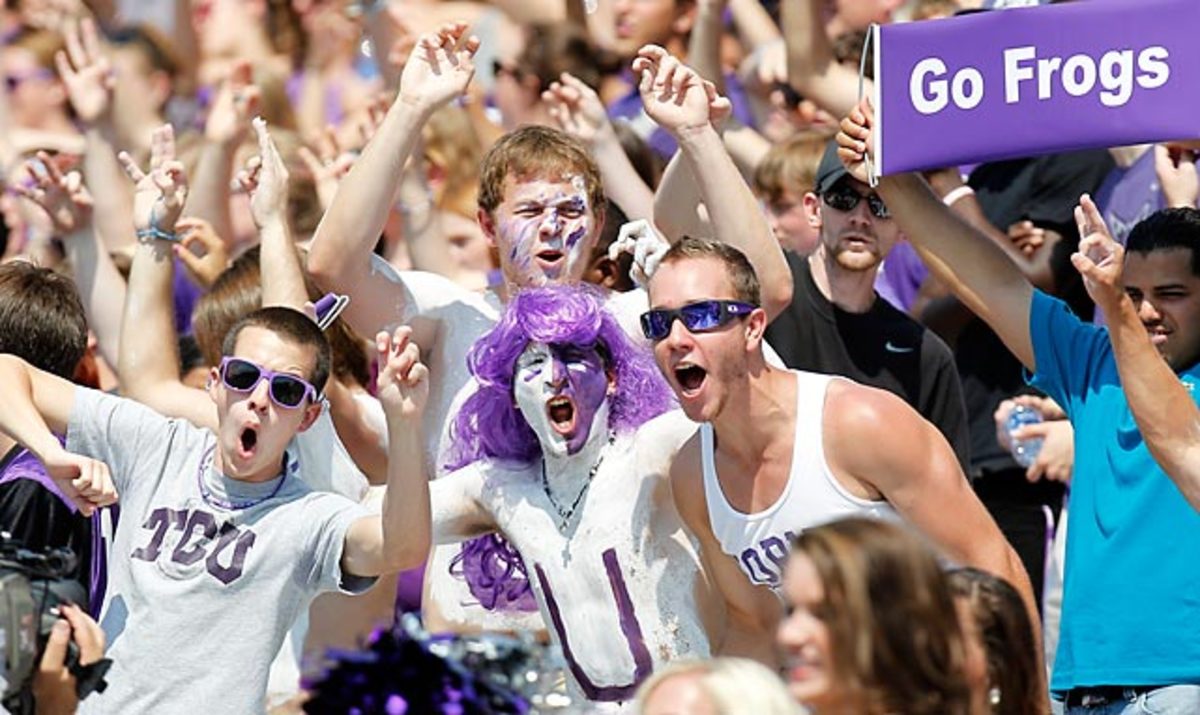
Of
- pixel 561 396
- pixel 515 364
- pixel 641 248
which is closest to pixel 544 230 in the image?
pixel 641 248

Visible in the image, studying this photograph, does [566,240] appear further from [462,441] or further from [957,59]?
[957,59]

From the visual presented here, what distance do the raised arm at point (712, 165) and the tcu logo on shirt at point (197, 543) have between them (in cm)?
134

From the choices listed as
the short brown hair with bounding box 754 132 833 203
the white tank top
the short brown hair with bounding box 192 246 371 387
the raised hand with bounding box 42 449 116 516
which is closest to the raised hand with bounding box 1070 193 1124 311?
the white tank top

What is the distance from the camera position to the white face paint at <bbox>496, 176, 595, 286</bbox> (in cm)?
616

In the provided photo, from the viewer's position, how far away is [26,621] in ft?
14.6

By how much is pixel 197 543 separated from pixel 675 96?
60.9 inches

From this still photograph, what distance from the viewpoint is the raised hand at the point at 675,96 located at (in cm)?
604

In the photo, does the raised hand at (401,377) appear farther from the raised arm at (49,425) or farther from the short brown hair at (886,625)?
the short brown hair at (886,625)

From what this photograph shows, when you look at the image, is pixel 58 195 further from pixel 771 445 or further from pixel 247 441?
pixel 771 445

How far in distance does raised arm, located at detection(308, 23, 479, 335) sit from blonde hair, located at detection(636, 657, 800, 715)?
2.36 m

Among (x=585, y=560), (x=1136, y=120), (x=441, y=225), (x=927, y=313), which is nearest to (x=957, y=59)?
(x=1136, y=120)

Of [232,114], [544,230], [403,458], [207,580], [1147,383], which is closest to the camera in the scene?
[1147,383]

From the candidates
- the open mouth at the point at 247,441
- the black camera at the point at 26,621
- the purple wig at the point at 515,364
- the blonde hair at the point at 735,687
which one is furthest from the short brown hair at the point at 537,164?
the blonde hair at the point at 735,687

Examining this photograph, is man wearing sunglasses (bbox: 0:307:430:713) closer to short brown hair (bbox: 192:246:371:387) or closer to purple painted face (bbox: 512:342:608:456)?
purple painted face (bbox: 512:342:608:456)
